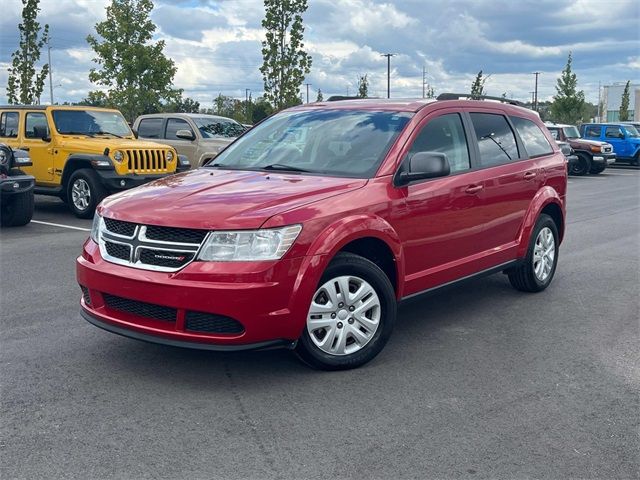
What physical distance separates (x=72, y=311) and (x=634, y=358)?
4320mm

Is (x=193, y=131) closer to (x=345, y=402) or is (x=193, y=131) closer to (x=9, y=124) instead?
(x=9, y=124)

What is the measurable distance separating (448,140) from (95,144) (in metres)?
8.14

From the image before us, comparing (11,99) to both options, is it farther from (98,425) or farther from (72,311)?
(98,425)

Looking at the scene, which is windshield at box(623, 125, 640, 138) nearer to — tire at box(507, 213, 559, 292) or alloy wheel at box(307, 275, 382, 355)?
tire at box(507, 213, 559, 292)

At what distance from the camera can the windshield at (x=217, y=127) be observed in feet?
51.0

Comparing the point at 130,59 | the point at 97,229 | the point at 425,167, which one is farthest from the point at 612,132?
the point at 97,229

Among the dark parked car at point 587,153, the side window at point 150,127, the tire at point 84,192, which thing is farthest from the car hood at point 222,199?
the dark parked car at point 587,153

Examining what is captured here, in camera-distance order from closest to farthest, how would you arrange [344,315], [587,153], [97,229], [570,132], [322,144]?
[344,315], [97,229], [322,144], [587,153], [570,132]

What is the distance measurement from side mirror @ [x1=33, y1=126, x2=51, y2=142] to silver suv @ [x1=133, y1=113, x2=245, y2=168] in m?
3.06

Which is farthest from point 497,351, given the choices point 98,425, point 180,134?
A: point 180,134

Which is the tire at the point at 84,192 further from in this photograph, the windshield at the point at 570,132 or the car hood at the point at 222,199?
the windshield at the point at 570,132

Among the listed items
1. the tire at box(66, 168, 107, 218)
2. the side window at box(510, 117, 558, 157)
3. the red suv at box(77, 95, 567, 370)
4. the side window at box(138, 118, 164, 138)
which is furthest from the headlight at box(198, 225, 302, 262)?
the side window at box(138, 118, 164, 138)

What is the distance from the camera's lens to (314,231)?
427 centimetres

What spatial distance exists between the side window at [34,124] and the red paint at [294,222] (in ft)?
26.2
